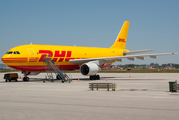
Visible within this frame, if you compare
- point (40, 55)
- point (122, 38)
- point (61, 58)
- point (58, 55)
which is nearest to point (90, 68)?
point (61, 58)

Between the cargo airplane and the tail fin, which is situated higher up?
the tail fin

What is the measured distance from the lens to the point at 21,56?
30328 mm

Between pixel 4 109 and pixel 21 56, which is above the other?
pixel 21 56

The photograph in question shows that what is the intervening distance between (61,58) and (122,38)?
14163mm

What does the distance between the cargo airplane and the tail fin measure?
2843 mm

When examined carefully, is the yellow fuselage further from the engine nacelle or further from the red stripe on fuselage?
the engine nacelle

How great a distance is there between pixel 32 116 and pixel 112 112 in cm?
309

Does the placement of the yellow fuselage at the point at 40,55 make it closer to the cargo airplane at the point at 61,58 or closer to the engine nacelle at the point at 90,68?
the cargo airplane at the point at 61,58

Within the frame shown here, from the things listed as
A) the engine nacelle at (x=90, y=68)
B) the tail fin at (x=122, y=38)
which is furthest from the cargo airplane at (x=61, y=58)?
the tail fin at (x=122, y=38)

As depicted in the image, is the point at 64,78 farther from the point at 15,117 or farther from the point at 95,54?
the point at 15,117

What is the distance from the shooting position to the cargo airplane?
30.4 m

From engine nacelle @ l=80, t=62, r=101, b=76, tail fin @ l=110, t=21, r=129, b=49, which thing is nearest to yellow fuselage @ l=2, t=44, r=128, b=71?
engine nacelle @ l=80, t=62, r=101, b=76

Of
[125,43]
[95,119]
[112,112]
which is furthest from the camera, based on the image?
[125,43]

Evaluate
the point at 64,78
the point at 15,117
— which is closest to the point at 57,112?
the point at 15,117
